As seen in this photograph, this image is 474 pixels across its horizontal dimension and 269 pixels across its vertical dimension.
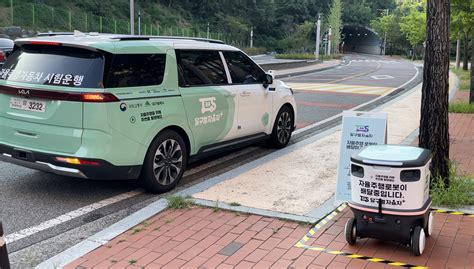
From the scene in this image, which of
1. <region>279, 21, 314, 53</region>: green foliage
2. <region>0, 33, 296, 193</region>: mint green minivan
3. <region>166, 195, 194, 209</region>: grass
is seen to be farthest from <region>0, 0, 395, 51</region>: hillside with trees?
<region>166, 195, 194, 209</region>: grass

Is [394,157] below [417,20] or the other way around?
below

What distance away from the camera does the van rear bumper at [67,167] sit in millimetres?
5484

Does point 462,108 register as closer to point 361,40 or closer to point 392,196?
point 392,196

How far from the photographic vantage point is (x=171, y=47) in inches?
253

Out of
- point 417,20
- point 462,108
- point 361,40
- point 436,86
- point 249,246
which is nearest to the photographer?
point 249,246

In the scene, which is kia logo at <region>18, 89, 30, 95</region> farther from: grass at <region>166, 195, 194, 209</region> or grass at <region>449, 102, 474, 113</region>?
grass at <region>449, 102, 474, 113</region>

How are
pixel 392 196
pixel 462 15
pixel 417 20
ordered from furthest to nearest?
pixel 417 20, pixel 462 15, pixel 392 196

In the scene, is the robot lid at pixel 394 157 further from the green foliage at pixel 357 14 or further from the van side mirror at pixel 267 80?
the green foliage at pixel 357 14

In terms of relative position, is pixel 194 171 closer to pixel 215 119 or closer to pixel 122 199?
pixel 215 119

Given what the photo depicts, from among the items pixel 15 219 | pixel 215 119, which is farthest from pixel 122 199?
pixel 215 119

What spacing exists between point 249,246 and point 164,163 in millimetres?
2024

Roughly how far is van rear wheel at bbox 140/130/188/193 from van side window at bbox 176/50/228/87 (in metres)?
0.76

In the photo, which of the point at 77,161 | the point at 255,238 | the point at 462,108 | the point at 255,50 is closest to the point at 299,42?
the point at 255,50

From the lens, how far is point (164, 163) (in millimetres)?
6203
